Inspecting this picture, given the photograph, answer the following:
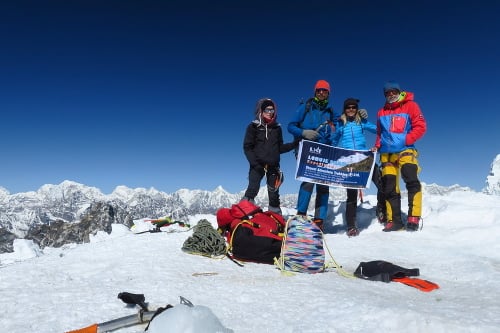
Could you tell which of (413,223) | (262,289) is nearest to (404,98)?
(413,223)

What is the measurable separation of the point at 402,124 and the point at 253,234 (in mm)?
5677

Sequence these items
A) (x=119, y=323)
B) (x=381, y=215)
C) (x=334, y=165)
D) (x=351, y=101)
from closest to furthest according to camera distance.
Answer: (x=119, y=323)
(x=351, y=101)
(x=334, y=165)
(x=381, y=215)

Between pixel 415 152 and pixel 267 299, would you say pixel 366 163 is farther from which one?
pixel 267 299

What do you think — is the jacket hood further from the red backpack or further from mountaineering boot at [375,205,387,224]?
the red backpack

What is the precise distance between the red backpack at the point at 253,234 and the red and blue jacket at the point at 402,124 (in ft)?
14.6

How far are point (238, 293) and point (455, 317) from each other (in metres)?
2.46

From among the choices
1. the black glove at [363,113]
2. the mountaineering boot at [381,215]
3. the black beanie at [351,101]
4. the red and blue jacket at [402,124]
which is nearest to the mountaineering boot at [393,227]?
the mountaineering boot at [381,215]

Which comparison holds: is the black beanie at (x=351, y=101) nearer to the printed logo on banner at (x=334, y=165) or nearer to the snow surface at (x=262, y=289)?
the printed logo on banner at (x=334, y=165)

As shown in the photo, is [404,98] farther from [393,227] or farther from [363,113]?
[393,227]

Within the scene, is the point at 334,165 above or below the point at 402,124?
below

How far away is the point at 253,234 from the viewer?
→ 6648mm

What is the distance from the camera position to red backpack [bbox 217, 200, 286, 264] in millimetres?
6465

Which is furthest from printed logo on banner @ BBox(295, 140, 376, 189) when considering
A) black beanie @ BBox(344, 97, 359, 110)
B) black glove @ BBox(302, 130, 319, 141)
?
black beanie @ BBox(344, 97, 359, 110)

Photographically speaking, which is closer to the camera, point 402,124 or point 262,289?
point 262,289
